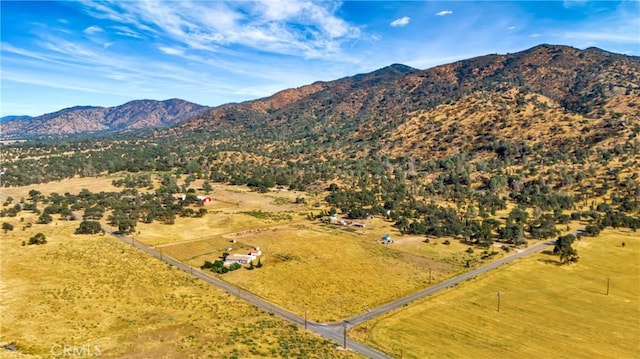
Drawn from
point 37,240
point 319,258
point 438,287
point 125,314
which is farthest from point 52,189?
point 438,287

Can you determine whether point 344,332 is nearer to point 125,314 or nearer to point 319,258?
point 125,314

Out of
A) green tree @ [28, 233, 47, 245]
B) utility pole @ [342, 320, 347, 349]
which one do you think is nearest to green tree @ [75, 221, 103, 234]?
green tree @ [28, 233, 47, 245]

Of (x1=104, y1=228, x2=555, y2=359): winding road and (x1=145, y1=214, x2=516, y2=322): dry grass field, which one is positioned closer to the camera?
(x1=104, y1=228, x2=555, y2=359): winding road

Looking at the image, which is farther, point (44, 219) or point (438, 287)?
point (44, 219)

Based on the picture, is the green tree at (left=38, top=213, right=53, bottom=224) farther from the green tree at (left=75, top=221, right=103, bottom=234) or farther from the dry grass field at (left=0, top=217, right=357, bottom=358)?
the dry grass field at (left=0, top=217, right=357, bottom=358)

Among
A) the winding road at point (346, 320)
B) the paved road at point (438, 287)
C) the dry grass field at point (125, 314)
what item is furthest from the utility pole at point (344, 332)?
the dry grass field at point (125, 314)

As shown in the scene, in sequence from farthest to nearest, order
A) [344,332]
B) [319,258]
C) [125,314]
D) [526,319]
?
[319,258] < [526,319] < [125,314] < [344,332]

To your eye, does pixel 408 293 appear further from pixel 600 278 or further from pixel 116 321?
pixel 116 321

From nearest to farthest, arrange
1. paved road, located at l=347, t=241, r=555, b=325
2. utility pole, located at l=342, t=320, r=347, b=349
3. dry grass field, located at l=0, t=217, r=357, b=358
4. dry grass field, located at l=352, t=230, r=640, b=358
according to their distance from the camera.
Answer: dry grass field, located at l=0, t=217, r=357, b=358 → dry grass field, located at l=352, t=230, r=640, b=358 → utility pole, located at l=342, t=320, r=347, b=349 → paved road, located at l=347, t=241, r=555, b=325
